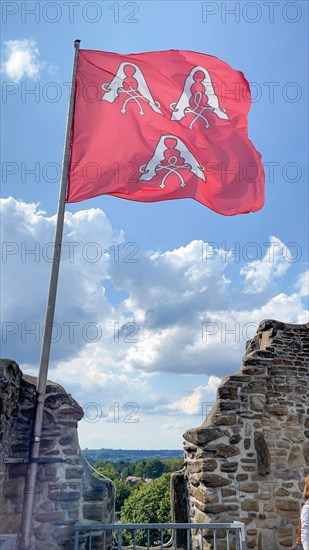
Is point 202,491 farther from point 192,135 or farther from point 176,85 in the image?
point 176,85

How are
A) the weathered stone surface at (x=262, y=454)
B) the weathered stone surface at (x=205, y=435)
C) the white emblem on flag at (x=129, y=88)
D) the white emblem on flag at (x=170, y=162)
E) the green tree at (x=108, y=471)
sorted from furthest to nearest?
the green tree at (x=108, y=471) → the weathered stone surface at (x=262, y=454) → the weathered stone surface at (x=205, y=435) → the white emblem on flag at (x=129, y=88) → the white emblem on flag at (x=170, y=162)

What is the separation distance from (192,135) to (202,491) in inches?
205

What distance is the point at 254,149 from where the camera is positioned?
22.7ft

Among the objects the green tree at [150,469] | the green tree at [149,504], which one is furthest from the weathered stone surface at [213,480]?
the green tree at [150,469]

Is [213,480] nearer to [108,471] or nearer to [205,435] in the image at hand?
[205,435]

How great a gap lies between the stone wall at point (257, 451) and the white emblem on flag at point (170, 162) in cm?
334

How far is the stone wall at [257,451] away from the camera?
667cm

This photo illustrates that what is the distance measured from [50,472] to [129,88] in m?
5.14

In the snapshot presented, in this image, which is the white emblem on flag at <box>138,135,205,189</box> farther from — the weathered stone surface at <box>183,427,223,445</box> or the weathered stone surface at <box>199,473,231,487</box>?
the weathered stone surface at <box>199,473,231,487</box>

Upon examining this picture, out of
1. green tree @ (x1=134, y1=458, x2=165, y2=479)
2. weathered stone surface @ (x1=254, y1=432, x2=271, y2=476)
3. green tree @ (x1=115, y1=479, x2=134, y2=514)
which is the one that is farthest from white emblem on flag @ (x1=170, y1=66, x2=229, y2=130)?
green tree @ (x1=134, y1=458, x2=165, y2=479)

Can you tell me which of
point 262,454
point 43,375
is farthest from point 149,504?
point 43,375

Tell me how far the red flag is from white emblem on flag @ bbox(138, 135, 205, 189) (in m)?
0.01

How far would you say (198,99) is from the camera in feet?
21.9

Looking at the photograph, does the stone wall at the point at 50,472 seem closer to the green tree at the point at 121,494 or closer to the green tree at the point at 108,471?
the green tree at the point at 108,471
